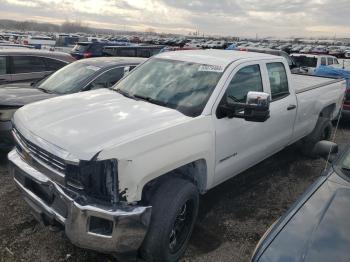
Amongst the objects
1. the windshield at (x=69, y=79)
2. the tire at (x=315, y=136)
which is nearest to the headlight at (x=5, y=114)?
the windshield at (x=69, y=79)

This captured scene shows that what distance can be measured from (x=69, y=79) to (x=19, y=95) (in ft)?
3.18

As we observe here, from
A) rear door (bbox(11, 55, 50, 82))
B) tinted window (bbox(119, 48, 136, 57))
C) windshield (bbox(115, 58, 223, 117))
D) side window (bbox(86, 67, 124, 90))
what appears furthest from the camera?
tinted window (bbox(119, 48, 136, 57))

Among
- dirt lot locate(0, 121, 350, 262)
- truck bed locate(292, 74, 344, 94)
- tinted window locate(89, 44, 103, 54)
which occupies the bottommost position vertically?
dirt lot locate(0, 121, 350, 262)

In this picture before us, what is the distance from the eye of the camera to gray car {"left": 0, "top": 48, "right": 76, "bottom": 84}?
8031 mm

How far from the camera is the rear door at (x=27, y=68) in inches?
320

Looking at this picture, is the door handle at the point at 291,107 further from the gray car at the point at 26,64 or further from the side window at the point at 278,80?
the gray car at the point at 26,64

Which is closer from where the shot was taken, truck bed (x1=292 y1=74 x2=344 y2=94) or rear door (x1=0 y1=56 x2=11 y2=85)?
truck bed (x1=292 y1=74 x2=344 y2=94)

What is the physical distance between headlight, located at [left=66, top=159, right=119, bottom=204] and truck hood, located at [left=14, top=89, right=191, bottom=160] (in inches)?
3.9

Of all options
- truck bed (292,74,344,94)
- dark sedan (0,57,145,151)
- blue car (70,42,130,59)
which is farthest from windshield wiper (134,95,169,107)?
blue car (70,42,130,59)

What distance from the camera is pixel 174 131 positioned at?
336 centimetres

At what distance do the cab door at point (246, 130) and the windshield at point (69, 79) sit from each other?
3.01m

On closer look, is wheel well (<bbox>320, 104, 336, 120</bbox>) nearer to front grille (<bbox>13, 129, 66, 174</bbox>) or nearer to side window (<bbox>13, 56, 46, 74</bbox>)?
front grille (<bbox>13, 129, 66, 174</bbox>)

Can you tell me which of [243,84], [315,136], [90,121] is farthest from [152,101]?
[315,136]

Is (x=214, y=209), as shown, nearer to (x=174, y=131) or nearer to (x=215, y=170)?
(x=215, y=170)
